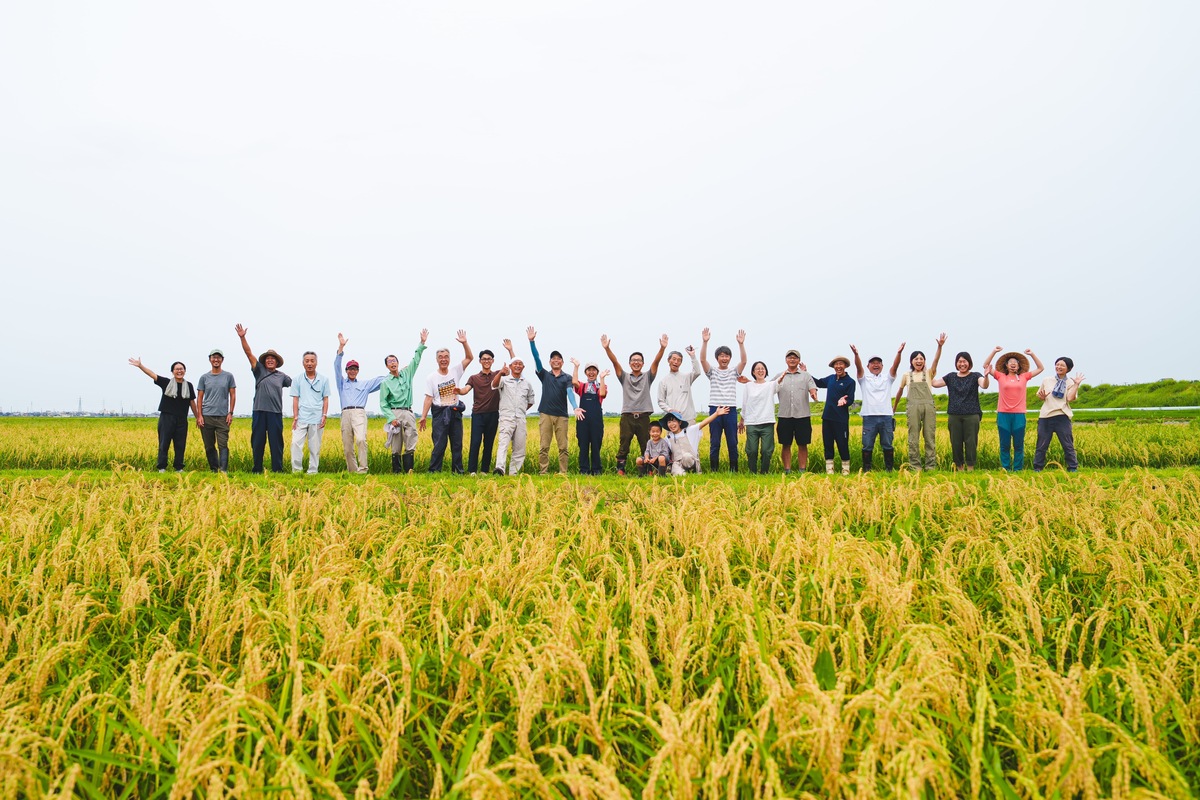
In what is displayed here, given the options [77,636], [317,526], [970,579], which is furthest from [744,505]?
[77,636]

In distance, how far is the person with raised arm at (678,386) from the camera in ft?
37.3

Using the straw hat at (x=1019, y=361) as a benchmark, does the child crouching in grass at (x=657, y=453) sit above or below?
below

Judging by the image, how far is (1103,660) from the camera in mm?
3162

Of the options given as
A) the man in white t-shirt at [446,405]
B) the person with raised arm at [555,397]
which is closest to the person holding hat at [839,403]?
the person with raised arm at [555,397]

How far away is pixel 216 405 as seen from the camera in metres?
11.8

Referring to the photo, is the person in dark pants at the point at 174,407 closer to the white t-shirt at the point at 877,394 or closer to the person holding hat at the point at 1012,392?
the white t-shirt at the point at 877,394

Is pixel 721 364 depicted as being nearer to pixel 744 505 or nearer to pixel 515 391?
pixel 515 391

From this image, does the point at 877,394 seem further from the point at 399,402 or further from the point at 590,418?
the point at 399,402

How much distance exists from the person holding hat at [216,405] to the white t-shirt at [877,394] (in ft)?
35.6

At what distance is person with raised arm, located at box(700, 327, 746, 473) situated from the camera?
1152 cm

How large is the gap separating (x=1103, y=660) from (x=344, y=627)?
135 inches

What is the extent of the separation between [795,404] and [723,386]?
1.28 metres

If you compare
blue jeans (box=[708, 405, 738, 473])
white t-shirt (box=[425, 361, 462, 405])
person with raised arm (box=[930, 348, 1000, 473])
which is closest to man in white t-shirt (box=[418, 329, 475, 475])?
white t-shirt (box=[425, 361, 462, 405])

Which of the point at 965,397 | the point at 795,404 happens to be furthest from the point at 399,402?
the point at 965,397
